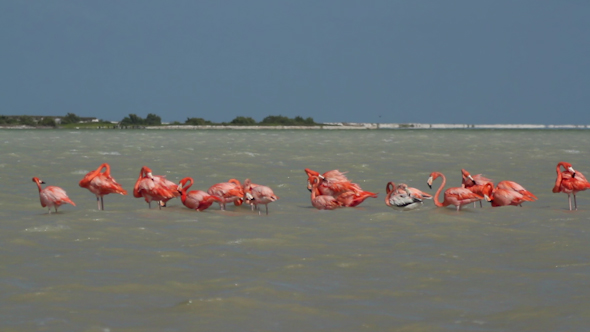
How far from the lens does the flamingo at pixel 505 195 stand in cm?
1360

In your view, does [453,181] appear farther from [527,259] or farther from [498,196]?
[527,259]

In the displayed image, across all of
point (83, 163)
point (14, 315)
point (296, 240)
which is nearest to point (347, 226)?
point (296, 240)

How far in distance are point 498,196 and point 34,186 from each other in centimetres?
1060

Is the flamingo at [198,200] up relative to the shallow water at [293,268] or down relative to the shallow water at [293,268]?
up

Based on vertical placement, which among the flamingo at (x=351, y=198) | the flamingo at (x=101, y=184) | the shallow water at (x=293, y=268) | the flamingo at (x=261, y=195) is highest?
the flamingo at (x=101, y=184)

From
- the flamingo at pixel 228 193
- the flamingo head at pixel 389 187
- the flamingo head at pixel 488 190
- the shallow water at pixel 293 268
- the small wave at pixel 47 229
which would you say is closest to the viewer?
the shallow water at pixel 293 268

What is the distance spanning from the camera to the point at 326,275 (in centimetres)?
801

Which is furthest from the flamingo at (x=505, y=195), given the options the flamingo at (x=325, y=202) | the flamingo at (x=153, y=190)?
the flamingo at (x=153, y=190)

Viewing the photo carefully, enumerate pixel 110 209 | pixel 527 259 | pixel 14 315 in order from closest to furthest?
pixel 14 315, pixel 527 259, pixel 110 209

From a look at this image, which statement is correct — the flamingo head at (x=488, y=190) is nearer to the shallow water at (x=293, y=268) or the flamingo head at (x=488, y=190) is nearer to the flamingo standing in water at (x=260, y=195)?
the shallow water at (x=293, y=268)

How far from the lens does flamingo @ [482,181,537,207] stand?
13602 millimetres

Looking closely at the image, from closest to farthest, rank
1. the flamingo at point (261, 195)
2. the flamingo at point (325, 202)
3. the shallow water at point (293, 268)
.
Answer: the shallow water at point (293, 268) → the flamingo at point (261, 195) → the flamingo at point (325, 202)

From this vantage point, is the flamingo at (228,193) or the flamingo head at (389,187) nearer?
the flamingo at (228,193)

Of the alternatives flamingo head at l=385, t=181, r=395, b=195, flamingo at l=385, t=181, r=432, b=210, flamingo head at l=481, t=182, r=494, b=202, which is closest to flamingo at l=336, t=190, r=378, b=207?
flamingo head at l=385, t=181, r=395, b=195
